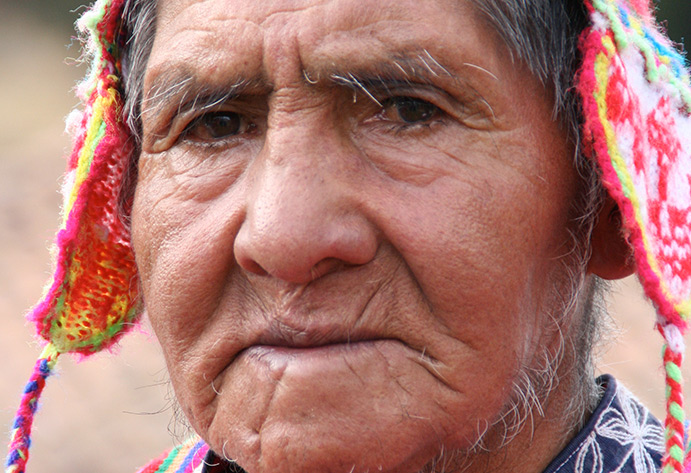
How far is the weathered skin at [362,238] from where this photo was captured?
1.77 m

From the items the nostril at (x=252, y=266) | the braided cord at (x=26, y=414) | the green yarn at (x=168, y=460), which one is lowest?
the green yarn at (x=168, y=460)

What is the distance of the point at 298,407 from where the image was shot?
1766 mm

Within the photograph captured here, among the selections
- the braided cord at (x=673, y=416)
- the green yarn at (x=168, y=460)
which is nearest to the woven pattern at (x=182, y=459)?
the green yarn at (x=168, y=460)

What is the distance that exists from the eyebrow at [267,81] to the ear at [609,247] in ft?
1.64

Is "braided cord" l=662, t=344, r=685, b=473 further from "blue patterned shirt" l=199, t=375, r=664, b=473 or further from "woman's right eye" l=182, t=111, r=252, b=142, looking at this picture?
"woman's right eye" l=182, t=111, r=252, b=142

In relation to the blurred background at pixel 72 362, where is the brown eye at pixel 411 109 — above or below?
above

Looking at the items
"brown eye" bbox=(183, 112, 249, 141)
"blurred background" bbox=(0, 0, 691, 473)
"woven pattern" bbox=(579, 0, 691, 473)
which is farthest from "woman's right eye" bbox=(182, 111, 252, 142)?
"blurred background" bbox=(0, 0, 691, 473)

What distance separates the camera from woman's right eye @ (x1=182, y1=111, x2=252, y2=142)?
204 centimetres

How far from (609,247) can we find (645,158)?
0.95 feet

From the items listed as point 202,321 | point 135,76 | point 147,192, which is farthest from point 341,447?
point 135,76

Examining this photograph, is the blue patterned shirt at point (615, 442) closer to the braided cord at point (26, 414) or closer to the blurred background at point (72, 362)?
the blurred background at point (72, 362)

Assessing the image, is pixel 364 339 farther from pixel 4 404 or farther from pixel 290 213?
pixel 4 404

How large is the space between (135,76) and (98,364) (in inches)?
201

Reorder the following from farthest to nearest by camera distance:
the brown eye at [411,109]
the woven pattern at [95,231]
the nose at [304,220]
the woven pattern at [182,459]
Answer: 1. the woven pattern at [182,459]
2. the woven pattern at [95,231]
3. the brown eye at [411,109]
4. the nose at [304,220]
